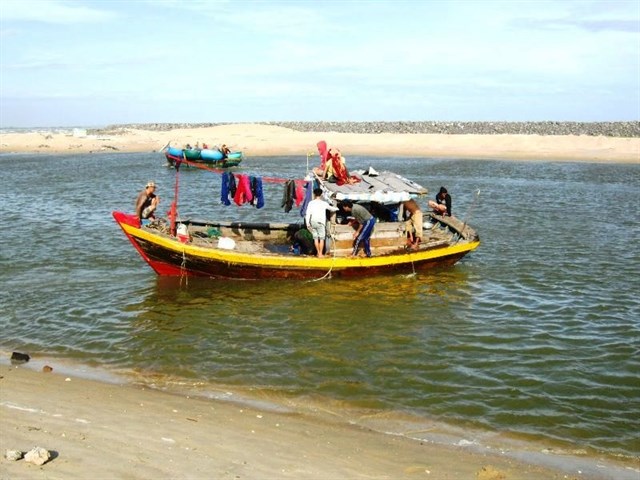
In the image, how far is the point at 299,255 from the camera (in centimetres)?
1489

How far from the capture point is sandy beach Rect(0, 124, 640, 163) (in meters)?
50.0

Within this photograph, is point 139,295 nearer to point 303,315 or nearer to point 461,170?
point 303,315

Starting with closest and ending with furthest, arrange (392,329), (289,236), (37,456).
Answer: (37,456)
(392,329)
(289,236)

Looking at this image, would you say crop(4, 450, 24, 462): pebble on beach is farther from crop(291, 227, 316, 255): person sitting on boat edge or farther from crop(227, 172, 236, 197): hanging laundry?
crop(227, 172, 236, 197): hanging laundry

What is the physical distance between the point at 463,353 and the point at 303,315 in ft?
11.0

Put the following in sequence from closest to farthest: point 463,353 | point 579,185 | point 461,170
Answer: point 463,353 → point 579,185 → point 461,170

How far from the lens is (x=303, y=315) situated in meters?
12.7

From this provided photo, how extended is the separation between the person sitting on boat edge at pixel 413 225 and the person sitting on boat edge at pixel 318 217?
6.76 ft

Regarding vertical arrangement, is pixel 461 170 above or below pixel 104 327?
above

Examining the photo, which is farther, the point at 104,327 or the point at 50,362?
the point at 104,327

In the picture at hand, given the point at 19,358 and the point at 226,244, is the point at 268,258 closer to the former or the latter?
the point at 226,244

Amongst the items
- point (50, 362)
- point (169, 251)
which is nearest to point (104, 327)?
point (50, 362)

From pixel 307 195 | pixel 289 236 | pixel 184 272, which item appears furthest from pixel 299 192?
pixel 184 272

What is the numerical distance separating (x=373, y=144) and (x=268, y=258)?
4731 cm
